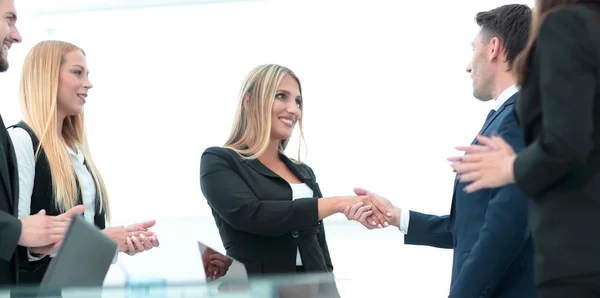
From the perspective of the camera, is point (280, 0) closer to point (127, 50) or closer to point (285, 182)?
point (127, 50)

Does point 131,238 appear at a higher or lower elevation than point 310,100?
lower

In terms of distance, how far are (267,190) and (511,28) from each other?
1.03 metres

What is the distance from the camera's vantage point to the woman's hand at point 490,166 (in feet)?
5.16

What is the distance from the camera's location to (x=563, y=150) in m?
1.44

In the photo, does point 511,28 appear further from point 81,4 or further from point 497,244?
point 81,4

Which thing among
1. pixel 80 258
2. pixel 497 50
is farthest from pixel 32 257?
pixel 497 50

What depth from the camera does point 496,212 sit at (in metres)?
2.19

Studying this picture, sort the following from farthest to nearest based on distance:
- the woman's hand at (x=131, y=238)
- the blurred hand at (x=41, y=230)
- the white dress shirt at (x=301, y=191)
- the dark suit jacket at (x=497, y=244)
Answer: the white dress shirt at (x=301, y=191), the woman's hand at (x=131, y=238), the dark suit jacket at (x=497, y=244), the blurred hand at (x=41, y=230)

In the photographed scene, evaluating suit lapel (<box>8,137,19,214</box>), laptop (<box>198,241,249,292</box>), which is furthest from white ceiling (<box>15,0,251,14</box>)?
laptop (<box>198,241,249,292</box>)

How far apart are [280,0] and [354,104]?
910 mm

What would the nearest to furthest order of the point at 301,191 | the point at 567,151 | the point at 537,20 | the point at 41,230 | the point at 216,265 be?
the point at 567,151 < the point at 537,20 < the point at 216,265 < the point at 41,230 < the point at 301,191

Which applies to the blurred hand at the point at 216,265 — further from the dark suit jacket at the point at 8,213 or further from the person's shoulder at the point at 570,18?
the person's shoulder at the point at 570,18

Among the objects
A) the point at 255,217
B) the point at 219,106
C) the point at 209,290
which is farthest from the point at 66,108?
the point at 219,106

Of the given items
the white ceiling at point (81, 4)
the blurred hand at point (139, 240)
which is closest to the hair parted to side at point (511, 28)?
the blurred hand at point (139, 240)
